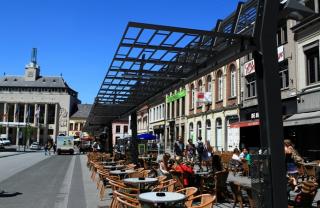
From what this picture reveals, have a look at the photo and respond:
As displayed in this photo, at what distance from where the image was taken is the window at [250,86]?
27430mm

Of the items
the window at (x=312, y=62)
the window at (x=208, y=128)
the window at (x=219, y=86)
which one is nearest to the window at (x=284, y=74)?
the window at (x=312, y=62)

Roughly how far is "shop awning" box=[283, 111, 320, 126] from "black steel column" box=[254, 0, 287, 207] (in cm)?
1504

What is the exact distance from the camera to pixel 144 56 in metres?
7.36

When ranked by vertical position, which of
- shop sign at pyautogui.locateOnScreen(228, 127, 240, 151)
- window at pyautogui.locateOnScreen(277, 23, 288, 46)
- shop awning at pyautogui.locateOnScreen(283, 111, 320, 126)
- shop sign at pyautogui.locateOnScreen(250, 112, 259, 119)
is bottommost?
shop sign at pyautogui.locateOnScreen(228, 127, 240, 151)

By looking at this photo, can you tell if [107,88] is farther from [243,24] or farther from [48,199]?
[243,24]

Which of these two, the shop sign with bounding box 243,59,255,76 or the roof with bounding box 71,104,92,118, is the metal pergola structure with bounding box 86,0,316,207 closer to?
the shop sign with bounding box 243,59,255,76

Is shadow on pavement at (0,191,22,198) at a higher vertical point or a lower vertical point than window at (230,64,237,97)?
lower

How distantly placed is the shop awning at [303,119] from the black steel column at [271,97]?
1504cm

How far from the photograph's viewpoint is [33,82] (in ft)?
381

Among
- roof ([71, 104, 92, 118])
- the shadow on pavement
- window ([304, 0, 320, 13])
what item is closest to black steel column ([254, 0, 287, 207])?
the shadow on pavement

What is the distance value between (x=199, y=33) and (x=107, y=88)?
26.8ft

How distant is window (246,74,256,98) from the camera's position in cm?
2743

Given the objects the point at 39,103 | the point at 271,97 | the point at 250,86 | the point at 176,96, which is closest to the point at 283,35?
the point at 250,86

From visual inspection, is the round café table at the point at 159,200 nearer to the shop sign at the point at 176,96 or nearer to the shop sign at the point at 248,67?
the shop sign at the point at 248,67
